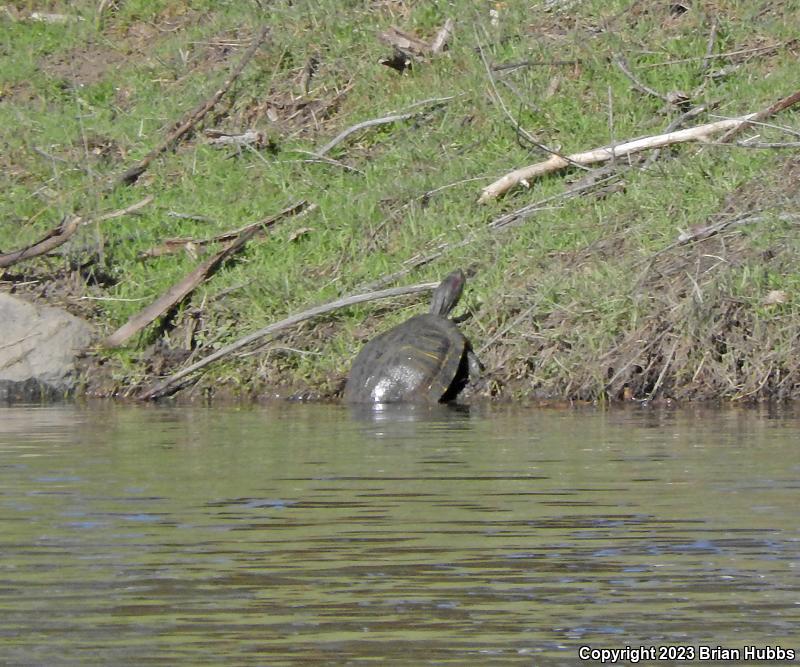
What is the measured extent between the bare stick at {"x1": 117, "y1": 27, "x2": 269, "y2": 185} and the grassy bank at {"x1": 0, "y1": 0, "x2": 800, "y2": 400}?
0.08m

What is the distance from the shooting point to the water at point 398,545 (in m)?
3.67

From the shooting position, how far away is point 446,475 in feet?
21.0

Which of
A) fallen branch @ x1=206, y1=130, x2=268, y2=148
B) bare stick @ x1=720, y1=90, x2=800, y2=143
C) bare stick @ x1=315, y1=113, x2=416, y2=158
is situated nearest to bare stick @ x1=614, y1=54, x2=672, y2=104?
bare stick @ x1=720, y1=90, x2=800, y2=143

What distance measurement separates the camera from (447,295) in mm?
10422

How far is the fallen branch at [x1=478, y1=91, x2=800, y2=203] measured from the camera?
448 inches

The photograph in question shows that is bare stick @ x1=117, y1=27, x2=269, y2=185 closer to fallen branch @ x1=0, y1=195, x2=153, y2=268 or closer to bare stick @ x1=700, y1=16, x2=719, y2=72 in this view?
fallen branch @ x1=0, y1=195, x2=153, y2=268

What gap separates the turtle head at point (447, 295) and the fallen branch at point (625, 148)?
1.39 m

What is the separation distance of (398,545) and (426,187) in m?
7.46

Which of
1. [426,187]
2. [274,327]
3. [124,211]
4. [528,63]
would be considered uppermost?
[528,63]

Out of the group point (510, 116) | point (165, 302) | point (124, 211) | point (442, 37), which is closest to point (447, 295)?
point (165, 302)

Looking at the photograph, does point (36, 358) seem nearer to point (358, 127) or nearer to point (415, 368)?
point (415, 368)

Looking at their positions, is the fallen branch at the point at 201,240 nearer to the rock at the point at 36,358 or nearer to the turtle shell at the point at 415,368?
the rock at the point at 36,358

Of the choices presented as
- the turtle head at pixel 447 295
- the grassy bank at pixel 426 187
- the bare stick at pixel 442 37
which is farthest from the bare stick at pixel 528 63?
the turtle head at pixel 447 295

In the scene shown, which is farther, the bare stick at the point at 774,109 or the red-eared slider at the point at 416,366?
the bare stick at the point at 774,109
